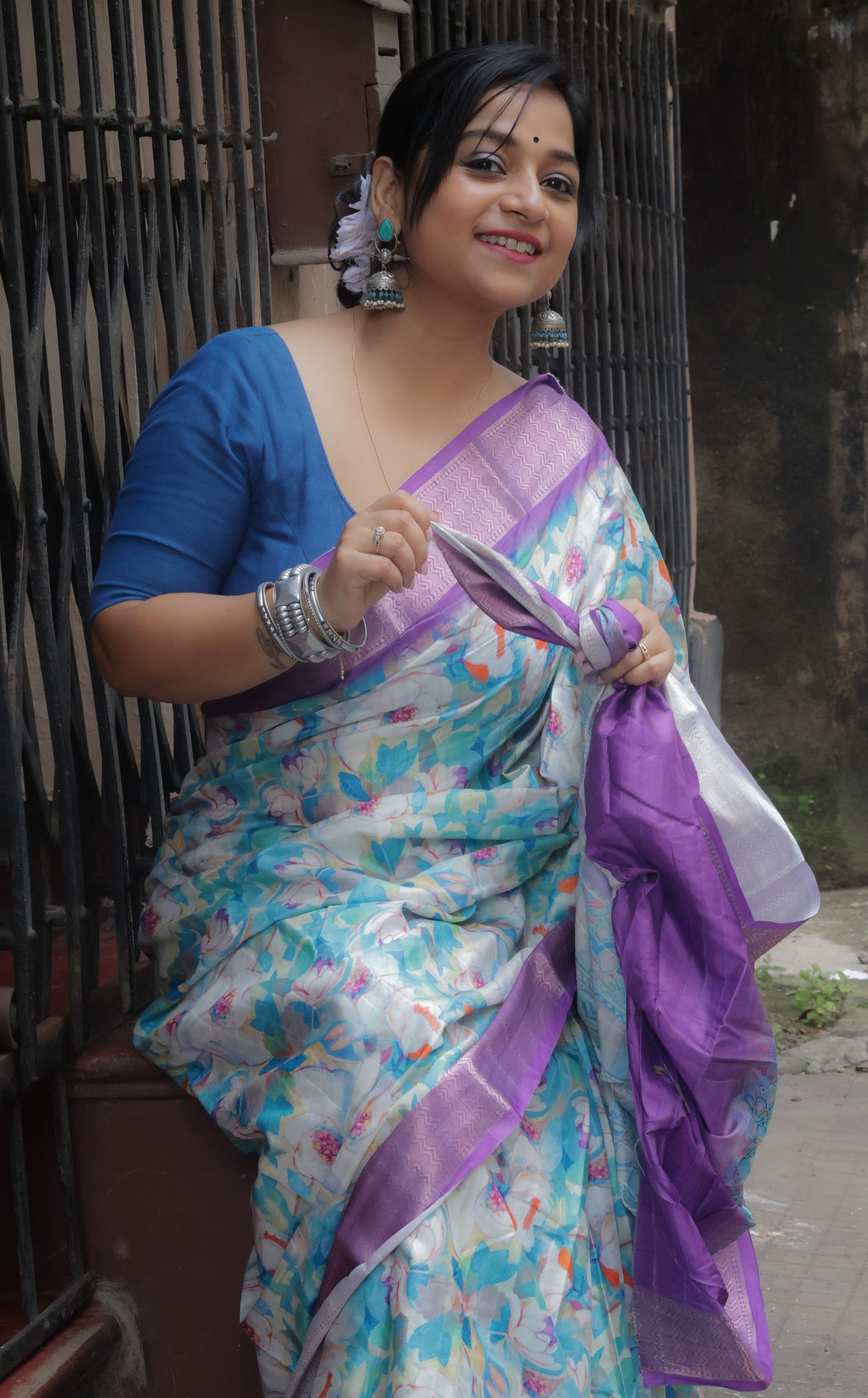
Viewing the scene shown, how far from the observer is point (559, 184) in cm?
210

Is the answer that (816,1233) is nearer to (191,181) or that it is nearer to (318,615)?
(318,615)

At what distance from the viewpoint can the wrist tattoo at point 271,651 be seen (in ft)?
5.84

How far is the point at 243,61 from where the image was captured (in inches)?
100

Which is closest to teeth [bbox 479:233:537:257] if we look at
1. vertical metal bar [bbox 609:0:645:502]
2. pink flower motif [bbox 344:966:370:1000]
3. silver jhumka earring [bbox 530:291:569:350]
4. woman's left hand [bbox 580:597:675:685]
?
silver jhumka earring [bbox 530:291:569:350]

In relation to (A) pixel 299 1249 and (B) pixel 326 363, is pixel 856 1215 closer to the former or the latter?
(A) pixel 299 1249

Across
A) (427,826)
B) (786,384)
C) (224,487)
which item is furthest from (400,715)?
(786,384)

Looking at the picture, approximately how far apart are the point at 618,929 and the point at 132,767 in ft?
3.19

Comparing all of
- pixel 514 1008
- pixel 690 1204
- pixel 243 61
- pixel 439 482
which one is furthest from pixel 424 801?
pixel 243 61

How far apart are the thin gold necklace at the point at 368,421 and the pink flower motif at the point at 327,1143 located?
874 mm

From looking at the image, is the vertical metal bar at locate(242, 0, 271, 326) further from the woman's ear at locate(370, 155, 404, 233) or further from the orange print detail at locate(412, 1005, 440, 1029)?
the orange print detail at locate(412, 1005, 440, 1029)

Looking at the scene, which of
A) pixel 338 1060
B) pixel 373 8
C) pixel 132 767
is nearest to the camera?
pixel 338 1060

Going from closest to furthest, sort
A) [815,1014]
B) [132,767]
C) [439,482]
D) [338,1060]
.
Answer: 1. [338,1060]
2. [439,482]
3. [132,767]
4. [815,1014]

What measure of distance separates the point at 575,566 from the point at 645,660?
29 centimetres

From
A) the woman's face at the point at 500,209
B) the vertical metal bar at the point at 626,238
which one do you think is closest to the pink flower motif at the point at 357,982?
the woman's face at the point at 500,209
